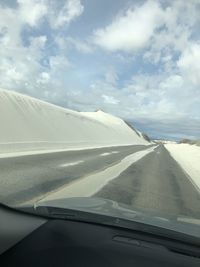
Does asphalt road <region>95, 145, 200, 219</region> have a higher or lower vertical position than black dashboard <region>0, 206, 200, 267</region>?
lower

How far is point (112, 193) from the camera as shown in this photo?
43.5 feet

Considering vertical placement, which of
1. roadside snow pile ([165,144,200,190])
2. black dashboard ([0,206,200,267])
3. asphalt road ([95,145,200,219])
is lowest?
asphalt road ([95,145,200,219])

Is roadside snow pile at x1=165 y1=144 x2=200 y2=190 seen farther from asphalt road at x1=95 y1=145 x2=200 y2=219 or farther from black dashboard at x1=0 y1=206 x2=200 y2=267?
black dashboard at x1=0 y1=206 x2=200 y2=267

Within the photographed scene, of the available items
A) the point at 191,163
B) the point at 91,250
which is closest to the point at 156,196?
the point at 91,250

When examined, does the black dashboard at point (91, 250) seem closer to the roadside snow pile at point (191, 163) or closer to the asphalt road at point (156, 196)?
the asphalt road at point (156, 196)

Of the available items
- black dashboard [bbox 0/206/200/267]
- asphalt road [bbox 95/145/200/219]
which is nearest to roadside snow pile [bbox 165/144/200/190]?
Answer: asphalt road [bbox 95/145/200/219]

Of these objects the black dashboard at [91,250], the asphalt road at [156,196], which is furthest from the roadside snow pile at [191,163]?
the black dashboard at [91,250]

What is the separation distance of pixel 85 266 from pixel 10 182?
9804mm

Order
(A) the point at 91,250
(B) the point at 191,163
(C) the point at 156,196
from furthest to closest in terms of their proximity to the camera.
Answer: (B) the point at 191,163 → (C) the point at 156,196 → (A) the point at 91,250

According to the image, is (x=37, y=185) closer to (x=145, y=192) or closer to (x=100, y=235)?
(x=145, y=192)

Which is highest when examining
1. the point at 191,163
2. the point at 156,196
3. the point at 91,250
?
the point at 191,163

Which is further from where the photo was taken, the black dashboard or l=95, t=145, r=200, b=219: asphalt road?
l=95, t=145, r=200, b=219: asphalt road

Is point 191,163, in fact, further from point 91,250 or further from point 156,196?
point 91,250

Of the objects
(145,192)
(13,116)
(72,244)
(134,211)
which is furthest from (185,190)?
(13,116)
